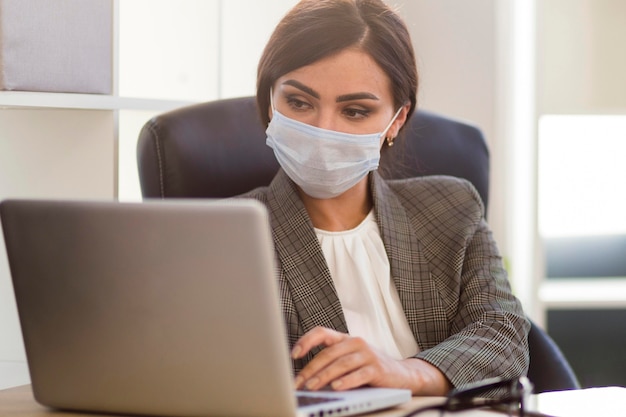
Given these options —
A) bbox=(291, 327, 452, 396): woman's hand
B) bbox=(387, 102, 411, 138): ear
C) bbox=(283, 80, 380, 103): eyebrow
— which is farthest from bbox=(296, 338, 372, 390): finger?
bbox=(387, 102, 411, 138): ear

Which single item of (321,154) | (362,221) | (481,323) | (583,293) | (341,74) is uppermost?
(341,74)

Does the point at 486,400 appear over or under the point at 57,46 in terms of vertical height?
under

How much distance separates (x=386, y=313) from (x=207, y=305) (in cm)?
76

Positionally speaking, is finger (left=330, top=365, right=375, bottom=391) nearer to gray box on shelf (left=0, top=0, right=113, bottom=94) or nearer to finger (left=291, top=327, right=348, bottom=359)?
finger (left=291, top=327, right=348, bottom=359)

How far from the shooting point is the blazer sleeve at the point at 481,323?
1.38m

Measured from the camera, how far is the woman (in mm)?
1490

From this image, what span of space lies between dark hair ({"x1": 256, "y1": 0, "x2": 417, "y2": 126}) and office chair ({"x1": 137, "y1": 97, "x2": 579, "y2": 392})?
65 millimetres

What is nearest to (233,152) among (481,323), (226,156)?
(226,156)

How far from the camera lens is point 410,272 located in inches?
62.9

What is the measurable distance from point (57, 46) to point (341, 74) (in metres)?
0.44

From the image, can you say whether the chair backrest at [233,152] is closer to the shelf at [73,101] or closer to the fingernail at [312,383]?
the shelf at [73,101]

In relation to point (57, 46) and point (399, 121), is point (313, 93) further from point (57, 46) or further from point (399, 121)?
point (57, 46)

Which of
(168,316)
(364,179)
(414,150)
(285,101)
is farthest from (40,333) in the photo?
(414,150)

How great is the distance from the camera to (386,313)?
1586 mm
